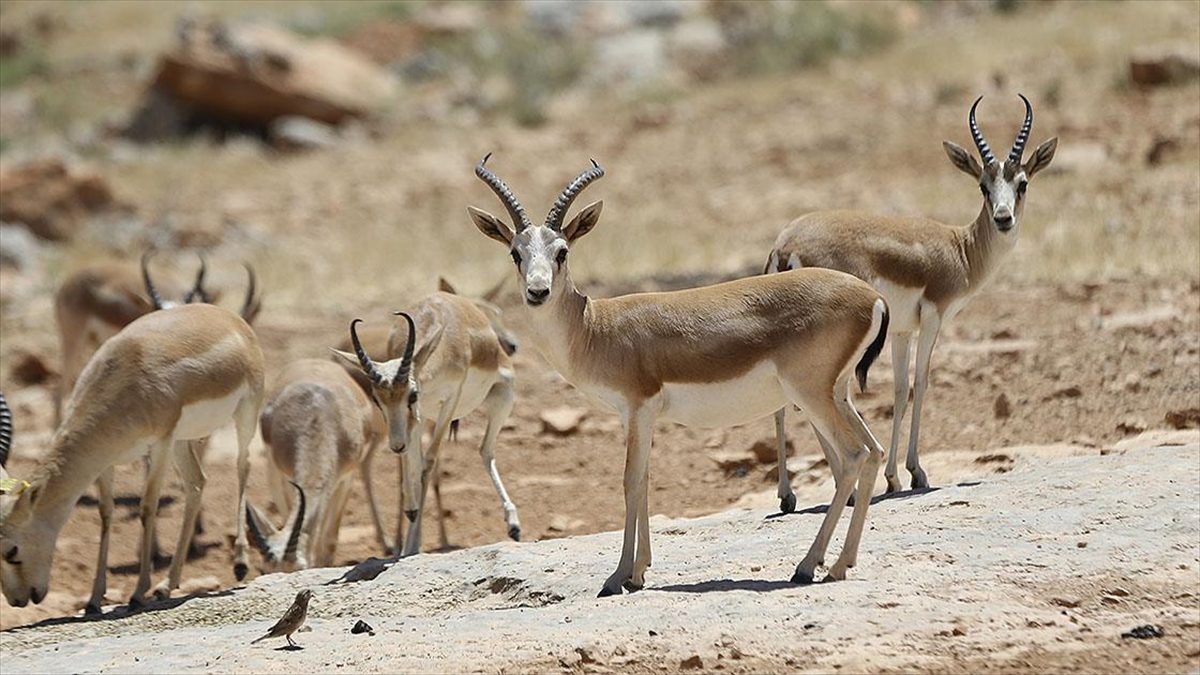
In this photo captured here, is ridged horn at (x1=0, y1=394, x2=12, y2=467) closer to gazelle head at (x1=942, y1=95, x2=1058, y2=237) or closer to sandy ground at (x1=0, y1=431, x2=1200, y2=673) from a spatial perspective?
sandy ground at (x1=0, y1=431, x2=1200, y2=673)

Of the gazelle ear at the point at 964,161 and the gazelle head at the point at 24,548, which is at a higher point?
the gazelle ear at the point at 964,161

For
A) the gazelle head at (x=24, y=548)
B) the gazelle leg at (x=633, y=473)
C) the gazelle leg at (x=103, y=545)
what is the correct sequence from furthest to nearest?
1. the gazelle leg at (x=103, y=545)
2. the gazelle head at (x=24, y=548)
3. the gazelle leg at (x=633, y=473)

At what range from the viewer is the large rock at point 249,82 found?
34.2 meters

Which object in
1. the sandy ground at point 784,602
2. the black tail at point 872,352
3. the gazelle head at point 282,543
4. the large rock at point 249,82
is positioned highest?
the large rock at point 249,82

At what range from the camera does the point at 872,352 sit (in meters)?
9.23

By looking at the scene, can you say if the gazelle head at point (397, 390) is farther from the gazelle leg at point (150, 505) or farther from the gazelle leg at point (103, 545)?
the gazelle leg at point (103, 545)

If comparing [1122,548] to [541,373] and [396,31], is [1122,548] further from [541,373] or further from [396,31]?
[396,31]

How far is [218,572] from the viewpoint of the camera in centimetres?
1362

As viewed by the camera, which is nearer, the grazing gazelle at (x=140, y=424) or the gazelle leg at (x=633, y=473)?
the gazelle leg at (x=633, y=473)

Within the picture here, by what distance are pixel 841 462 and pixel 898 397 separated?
2967mm

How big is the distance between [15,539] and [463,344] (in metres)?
3.38

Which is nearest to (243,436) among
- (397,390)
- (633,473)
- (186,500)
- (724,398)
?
(186,500)

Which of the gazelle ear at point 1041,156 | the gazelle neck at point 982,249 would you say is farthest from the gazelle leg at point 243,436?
the gazelle ear at point 1041,156

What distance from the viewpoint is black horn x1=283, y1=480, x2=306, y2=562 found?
11781 millimetres
